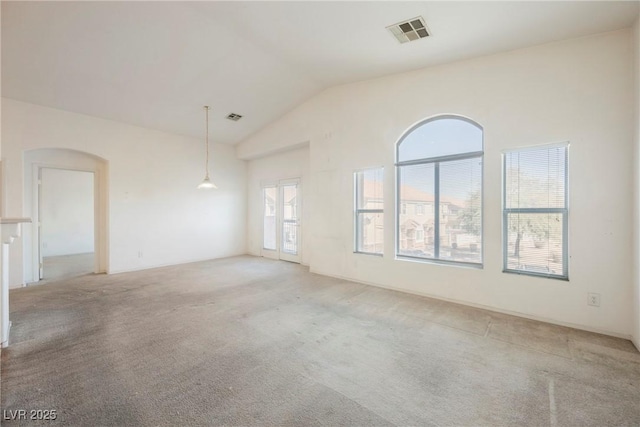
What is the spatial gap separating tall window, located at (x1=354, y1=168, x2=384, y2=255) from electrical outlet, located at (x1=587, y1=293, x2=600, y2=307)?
264cm

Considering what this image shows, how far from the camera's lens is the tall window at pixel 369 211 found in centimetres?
488

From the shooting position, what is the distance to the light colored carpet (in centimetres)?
187

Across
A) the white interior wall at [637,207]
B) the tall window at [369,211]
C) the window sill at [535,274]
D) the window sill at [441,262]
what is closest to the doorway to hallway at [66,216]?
the tall window at [369,211]

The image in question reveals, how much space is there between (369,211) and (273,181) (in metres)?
3.37

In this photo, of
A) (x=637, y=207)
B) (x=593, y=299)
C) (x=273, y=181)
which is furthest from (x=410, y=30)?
(x=273, y=181)

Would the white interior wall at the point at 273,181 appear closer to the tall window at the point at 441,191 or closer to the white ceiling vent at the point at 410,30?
the tall window at the point at 441,191

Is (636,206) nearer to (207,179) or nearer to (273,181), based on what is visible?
(207,179)

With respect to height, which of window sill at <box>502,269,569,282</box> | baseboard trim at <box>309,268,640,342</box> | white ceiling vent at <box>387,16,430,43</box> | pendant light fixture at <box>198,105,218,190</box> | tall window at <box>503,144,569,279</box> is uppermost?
white ceiling vent at <box>387,16,430,43</box>

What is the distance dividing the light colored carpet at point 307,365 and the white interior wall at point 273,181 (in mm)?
2825

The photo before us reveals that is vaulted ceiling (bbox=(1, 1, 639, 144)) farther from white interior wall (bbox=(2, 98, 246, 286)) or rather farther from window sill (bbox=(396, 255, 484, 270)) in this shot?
window sill (bbox=(396, 255, 484, 270))

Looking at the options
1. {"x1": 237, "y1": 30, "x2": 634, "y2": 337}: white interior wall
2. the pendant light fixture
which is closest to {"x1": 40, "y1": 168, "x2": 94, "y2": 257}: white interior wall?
the pendant light fixture

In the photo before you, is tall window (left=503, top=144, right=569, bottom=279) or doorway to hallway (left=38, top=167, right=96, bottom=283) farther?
doorway to hallway (left=38, top=167, right=96, bottom=283)

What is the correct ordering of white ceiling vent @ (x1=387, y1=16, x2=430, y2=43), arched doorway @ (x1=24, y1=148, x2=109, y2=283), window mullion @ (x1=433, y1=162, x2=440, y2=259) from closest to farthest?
white ceiling vent @ (x1=387, y1=16, x2=430, y2=43) → window mullion @ (x1=433, y1=162, x2=440, y2=259) → arched doorway @ (x1=24, y1=148, x2=109, y2=283)

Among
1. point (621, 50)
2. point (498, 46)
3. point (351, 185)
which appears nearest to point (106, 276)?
point (351, 185)
